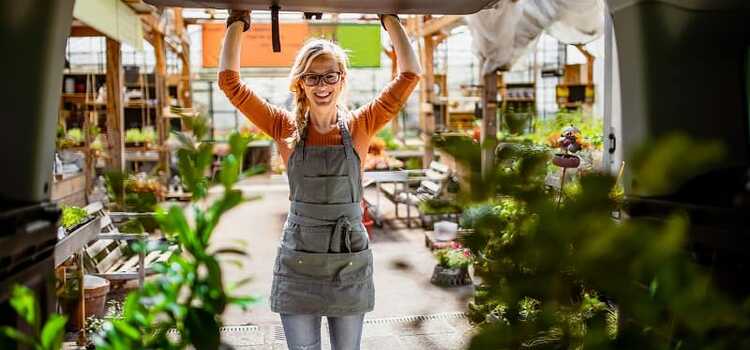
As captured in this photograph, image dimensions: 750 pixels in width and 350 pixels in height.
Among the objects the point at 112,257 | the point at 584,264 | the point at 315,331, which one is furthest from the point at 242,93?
the point at 112,257

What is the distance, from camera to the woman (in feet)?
6.40

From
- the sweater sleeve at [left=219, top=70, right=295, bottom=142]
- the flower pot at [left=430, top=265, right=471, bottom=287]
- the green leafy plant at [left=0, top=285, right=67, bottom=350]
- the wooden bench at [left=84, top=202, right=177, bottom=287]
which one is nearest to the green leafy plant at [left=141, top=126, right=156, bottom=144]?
the wooden bench at [left=84, top=202, right=177, bottom=287]

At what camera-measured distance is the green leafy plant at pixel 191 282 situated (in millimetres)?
681

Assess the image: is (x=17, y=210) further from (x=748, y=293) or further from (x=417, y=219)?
(x=417, y=219)

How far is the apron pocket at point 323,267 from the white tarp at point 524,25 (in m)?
3.59

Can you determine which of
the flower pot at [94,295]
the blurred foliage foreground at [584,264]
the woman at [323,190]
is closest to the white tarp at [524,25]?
the flower pot at [94,295]

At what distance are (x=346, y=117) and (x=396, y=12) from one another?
473 millimetres

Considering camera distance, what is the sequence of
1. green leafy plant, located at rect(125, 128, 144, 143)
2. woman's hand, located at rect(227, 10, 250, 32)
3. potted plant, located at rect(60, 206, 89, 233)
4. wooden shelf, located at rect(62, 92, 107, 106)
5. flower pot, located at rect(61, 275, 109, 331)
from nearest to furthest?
woman's hand, located at rect(227, 10, 250, 32) → potted plant, located at rect(60, 206, 89, 233) → flower pot, located at rect(61, 275, 109, 331) → green leafy plant, located at rect(125, 128, 144, 143) → wooden shelf, located at rect(62, 92, 107, 106)

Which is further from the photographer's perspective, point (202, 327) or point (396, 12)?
point (396, 12)

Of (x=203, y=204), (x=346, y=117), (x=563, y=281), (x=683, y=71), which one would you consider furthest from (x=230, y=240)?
(x=346, y=117)

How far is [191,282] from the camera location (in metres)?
0.69

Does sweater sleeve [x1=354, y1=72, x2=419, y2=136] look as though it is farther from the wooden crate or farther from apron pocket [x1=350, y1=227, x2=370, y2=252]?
the wooden crate

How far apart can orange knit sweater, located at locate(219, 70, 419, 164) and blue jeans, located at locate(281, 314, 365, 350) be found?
0.45 m

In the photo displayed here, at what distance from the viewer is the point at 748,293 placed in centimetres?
77
